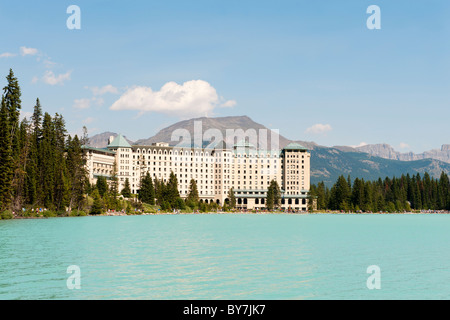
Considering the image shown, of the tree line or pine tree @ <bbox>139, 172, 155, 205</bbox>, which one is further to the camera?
pine tree @ <bbox>139, 172, 155, 205</bbox>

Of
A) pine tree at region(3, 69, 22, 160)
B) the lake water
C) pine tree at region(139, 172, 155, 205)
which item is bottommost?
the lake water

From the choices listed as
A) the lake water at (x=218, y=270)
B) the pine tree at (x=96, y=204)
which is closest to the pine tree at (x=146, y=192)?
the pine tree at (x=96, y=204)

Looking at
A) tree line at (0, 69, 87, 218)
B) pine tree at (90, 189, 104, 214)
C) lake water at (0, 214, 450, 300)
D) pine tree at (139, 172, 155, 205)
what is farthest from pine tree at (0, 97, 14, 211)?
pine tree at (139, 172, 155, 205)

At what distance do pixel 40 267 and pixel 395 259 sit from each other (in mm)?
29504

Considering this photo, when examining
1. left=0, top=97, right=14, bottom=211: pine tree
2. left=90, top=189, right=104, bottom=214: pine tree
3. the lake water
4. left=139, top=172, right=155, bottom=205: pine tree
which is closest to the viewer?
the lake water

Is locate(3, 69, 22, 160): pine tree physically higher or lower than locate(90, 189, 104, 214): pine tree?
higher

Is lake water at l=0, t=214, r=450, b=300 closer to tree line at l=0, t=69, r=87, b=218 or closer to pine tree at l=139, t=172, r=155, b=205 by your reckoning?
tree line at l=0, t=69, r=87, b=218

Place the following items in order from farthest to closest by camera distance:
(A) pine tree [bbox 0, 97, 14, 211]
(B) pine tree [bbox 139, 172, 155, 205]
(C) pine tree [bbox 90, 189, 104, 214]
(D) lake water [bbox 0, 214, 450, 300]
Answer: (B) pine tree [bbox 139, 172, 155, 205]
(C) pine tree [bbox 90, 189, 104, 214]
(A) pine tree [bbox 0, 97, 14, 211]
(D) lake water [bbox 0, 214, 450, 300]

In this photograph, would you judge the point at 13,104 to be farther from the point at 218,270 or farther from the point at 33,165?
the point at 218,270

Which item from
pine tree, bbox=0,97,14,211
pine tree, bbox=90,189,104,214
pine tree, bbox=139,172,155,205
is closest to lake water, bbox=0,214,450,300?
pine tree, bbox=0,97,14,211

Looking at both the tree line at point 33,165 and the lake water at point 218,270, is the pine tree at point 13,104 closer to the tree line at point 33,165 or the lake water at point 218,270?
the tree line at point 33,165

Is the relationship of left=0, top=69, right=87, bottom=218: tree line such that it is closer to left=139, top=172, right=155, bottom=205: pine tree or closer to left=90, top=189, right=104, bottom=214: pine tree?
left=90, top=189, right=104, bottom=214: pine tree

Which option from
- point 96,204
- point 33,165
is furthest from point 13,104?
point 96,204
